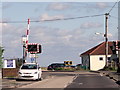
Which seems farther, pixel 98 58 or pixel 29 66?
pixel 98 58

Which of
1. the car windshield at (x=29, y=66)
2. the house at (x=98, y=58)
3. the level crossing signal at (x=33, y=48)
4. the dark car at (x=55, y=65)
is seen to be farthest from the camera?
the house at (x=98, y=58)

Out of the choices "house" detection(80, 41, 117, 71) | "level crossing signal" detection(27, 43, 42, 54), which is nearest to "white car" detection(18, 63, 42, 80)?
"level crossing signal" detection(27, 43, 42, 54)

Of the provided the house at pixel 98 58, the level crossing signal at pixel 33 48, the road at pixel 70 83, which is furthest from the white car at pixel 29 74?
the house at pixel 98 58

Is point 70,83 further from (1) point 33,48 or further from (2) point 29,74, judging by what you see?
(1) point 33,48

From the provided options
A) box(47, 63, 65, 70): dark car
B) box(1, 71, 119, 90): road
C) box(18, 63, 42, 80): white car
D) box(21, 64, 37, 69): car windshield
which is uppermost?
box(21, 64, 37, 69): car windshield

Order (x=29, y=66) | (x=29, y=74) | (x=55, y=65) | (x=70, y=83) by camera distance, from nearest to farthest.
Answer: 1. (x=70, y=83)
2. (x=29, y=74)
3. (x=29, y=66)
4. (x=55, y=65)

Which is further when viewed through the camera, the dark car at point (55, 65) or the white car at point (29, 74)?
the dark car at point (55, 65)

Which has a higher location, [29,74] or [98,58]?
[98,58]

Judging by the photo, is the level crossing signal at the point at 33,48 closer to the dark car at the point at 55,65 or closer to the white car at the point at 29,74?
the white car at the point at 29,74

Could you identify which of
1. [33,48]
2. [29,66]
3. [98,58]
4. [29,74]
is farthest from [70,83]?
[98,58]

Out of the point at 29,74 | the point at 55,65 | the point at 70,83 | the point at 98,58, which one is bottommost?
the point at 55,65

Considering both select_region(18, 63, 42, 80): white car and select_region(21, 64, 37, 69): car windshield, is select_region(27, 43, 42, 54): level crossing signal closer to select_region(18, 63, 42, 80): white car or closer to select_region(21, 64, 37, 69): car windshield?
select_region(21, 64, 37, 69): car windshield

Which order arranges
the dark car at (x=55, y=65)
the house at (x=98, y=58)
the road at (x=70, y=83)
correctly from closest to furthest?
the road at (x=70, y=83)
the dark car at (x=55, y=65)
the house at (x=98, y=58)

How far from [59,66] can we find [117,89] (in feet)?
174
